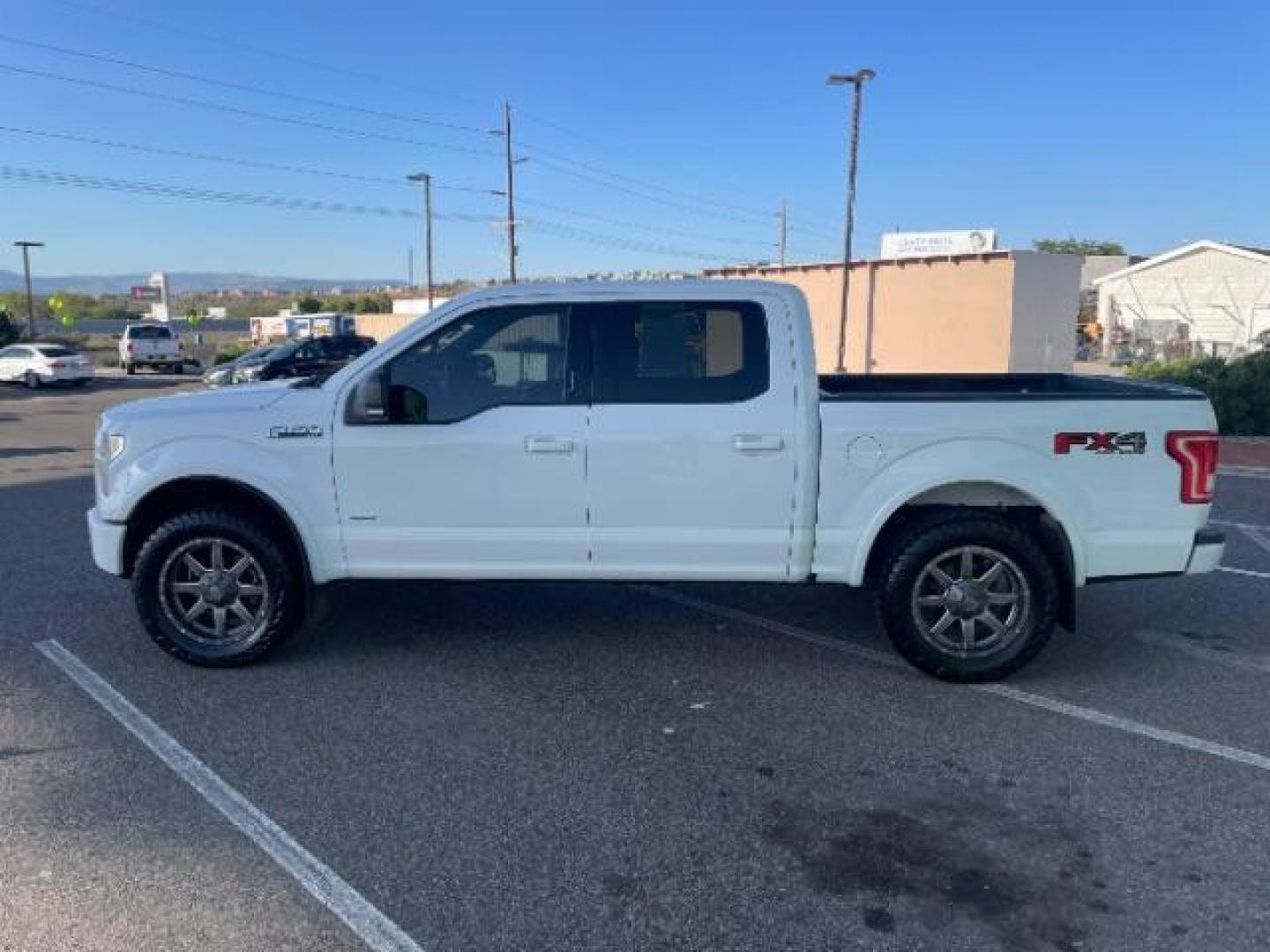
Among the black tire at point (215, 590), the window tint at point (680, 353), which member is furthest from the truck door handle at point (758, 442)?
the black tire at point (215, 590)

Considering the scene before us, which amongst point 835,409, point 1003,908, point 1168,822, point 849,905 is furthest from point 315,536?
point 1168,822

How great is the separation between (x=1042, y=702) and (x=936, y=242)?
3345 cm

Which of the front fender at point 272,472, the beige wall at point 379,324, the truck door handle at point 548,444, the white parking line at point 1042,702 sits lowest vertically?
the white parking line at point 1042,702

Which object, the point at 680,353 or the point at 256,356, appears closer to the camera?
the point at 680,353

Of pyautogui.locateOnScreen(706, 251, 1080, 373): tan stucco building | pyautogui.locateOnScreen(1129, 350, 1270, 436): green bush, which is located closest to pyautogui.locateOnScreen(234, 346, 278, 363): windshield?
pyautogui.locateOnScreen(706, 251, 1080, 373): tan stucco building

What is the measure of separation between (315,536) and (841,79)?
82.7ft

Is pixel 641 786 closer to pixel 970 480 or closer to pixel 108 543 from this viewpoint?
pixel 970 480

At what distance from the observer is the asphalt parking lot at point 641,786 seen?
289 centimetres

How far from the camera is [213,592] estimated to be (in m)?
4.88

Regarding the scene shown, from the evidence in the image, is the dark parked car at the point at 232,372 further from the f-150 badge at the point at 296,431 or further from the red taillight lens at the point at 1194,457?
the red taillight lens at the point at 1194,457

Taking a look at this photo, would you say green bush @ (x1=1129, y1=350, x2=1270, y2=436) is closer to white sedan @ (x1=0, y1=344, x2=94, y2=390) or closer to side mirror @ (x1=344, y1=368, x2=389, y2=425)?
side mirror @ (x1=344, y1=368, x2=389, y2=425)

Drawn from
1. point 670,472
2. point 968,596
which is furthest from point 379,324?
point 968,596

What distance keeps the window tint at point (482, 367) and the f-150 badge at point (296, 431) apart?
459 millimetres

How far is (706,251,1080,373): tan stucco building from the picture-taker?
24359mm
